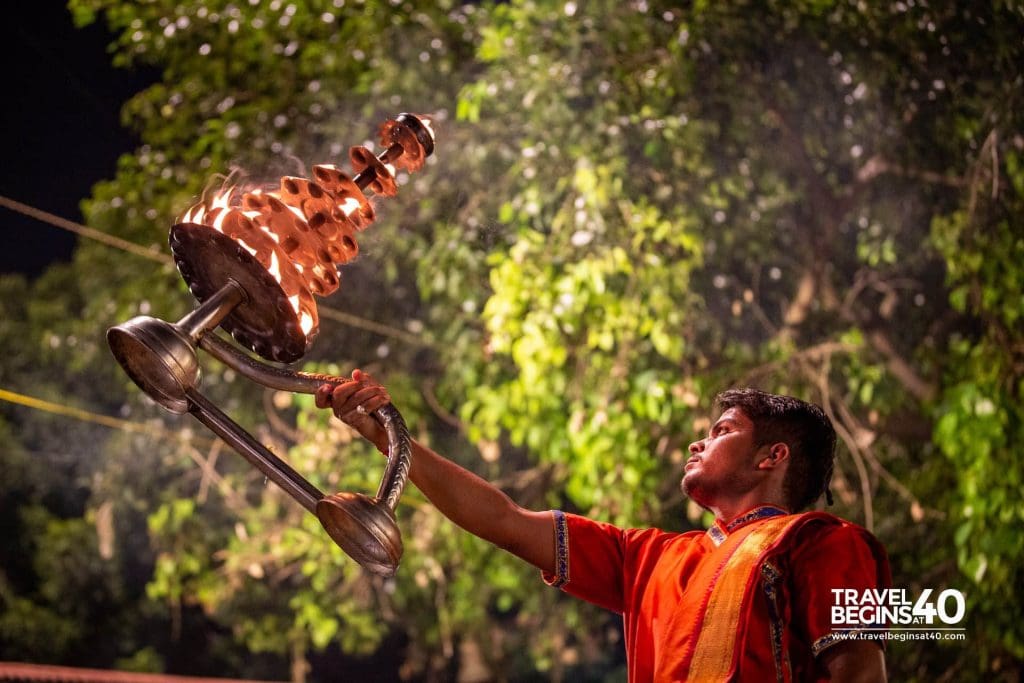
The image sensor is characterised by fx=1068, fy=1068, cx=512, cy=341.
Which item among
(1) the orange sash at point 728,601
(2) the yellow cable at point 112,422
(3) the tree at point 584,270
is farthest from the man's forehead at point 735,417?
(2) the yellow cable at point 112,422

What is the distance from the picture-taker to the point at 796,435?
168 cm

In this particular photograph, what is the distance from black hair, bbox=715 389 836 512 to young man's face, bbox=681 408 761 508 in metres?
0.03

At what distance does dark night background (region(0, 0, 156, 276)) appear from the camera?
3379mm

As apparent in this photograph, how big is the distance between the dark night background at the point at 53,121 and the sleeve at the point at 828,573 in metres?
2.84

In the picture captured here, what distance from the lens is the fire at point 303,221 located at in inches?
46.0

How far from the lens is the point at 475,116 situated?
12.5 feet

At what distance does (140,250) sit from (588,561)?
2861 millimetres

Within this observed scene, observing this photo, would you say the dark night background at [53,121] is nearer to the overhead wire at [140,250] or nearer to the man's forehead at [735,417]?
the overhead wire at [140,250]

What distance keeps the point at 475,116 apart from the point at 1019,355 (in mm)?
1964

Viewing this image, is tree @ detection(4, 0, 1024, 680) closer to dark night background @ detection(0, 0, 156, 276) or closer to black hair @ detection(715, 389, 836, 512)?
dark night background @ detection(0, 0, 156, 276)

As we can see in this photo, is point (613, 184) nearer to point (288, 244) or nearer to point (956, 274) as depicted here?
point (956, 274)

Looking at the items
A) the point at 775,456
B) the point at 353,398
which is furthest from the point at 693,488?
the point at 353,398

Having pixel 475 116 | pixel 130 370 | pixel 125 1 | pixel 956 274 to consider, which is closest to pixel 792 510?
pixel 130 370

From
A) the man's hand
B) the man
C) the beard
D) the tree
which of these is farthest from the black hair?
the tree
